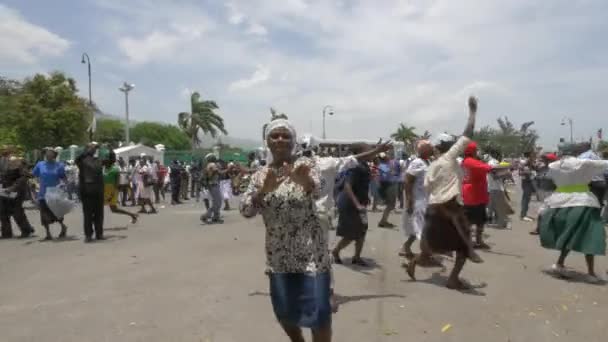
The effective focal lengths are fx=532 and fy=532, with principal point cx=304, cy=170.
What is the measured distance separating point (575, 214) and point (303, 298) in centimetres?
448

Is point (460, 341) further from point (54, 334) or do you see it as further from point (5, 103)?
point (5, 103)

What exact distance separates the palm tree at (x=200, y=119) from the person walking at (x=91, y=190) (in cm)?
4001

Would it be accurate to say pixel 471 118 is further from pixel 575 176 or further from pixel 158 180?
pixel 158 180

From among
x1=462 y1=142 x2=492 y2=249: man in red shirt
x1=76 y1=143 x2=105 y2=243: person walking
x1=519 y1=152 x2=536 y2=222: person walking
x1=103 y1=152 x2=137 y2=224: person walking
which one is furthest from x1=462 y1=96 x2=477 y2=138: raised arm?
x1=103 y1=152 x2=137 y2=224: person walking

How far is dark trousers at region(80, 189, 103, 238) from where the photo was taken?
991cm

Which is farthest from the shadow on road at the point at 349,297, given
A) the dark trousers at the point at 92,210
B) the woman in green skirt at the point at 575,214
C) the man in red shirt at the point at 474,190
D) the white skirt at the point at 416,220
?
the dark trousers at the point at 92,210

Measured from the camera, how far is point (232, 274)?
6.93 metres

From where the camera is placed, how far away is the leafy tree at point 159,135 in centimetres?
7925

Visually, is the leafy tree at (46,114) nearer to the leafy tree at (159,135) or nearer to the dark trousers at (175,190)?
the dark trousers at (175,190)

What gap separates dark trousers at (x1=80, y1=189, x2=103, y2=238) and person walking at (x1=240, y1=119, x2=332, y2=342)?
729 centimetres

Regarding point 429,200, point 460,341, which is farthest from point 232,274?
point 460,341

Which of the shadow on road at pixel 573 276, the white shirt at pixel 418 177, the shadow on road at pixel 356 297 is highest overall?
the white shirt at pixel 418 177

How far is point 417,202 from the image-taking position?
7.66m

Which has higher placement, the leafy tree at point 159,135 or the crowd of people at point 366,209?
the leafy tree at point 159,135
